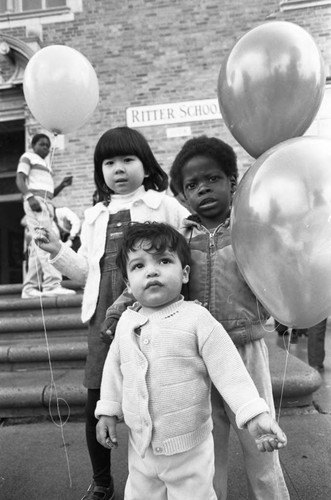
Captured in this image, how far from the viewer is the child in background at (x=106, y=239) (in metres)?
1.74

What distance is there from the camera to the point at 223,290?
1471 millimetres

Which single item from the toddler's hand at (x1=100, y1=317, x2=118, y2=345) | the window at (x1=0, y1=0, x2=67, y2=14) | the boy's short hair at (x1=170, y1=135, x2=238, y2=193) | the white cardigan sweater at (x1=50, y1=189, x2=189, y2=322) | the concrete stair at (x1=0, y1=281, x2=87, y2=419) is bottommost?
the concrete stair at (x1=0, y1=281, x2=87, y2=419)

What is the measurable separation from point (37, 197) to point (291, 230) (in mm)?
3530

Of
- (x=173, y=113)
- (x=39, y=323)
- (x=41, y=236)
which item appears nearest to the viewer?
(x=41, y=236)

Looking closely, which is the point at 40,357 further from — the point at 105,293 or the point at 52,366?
the point at 105,293

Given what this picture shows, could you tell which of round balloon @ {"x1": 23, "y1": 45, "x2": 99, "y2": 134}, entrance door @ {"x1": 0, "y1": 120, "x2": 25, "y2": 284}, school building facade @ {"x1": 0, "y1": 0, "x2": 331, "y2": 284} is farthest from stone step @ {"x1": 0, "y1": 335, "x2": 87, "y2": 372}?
entrance door @ {"x1": 0, "y1": 120, "x2": 25, "y2": 284}

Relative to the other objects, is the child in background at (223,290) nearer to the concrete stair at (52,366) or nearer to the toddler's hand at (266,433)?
the toddler's hand at (266,433)

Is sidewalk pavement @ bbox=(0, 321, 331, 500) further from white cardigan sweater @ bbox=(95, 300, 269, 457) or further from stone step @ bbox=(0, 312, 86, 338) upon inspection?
stone step @ bbox=(0, 312, 86, 338)

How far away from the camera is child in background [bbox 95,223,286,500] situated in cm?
125

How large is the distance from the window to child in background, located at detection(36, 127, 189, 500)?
6631 millimetres

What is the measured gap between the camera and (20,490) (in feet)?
6.47

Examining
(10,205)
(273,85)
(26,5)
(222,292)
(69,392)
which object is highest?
(26,5)

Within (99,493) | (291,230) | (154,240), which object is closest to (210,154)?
(154,240)

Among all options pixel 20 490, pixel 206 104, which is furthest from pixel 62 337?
pixel 206 104
